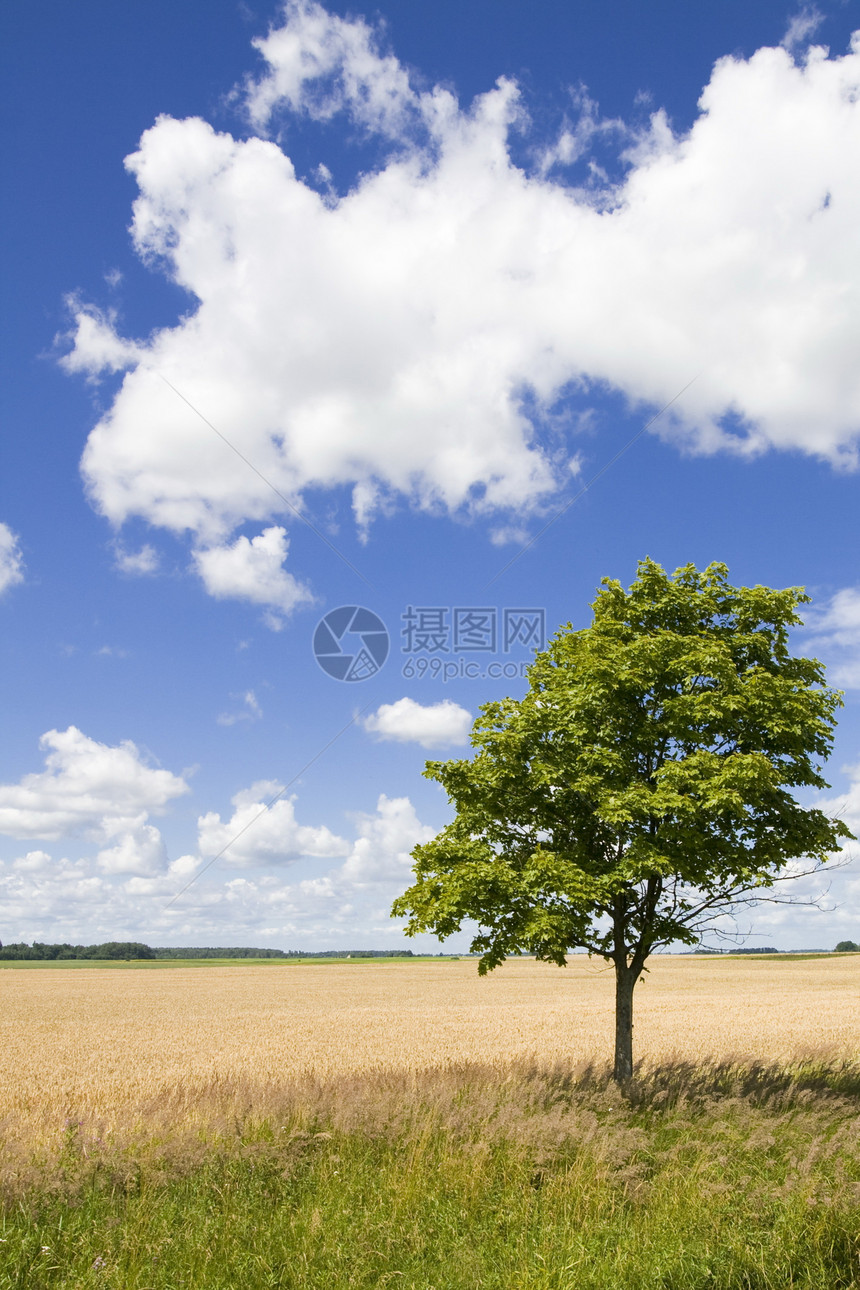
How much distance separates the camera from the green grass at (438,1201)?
25.4 feet

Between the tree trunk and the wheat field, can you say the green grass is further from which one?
the wheat field

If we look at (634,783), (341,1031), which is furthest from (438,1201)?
(341,1031)

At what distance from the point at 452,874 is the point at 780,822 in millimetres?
6708

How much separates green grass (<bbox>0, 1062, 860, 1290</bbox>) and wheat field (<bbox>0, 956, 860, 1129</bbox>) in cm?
418

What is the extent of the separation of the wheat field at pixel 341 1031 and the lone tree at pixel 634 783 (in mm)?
5013

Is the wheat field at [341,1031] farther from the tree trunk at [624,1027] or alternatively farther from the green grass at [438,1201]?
the green grass at [438,1201]

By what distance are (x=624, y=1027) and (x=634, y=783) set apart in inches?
212

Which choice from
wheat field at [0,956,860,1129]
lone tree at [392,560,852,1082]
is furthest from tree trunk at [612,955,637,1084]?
wheat field at [0,956,860,1129]

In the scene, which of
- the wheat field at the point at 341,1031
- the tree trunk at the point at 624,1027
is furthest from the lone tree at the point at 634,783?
the wheat field at the point at 341,1031

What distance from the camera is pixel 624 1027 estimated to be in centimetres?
1630

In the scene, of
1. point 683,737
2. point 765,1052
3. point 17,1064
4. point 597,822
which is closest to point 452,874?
point 597,822

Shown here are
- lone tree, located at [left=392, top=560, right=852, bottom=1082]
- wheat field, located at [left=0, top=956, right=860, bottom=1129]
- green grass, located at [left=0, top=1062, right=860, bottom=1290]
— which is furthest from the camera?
wheat field, located at [left=0, top=956, right=860, bottom=1129]

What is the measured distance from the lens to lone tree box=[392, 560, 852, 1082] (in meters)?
14.8

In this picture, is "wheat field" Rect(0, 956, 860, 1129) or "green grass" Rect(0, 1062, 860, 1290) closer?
"green grass" Rect(0, 1062, 860, 1290)
